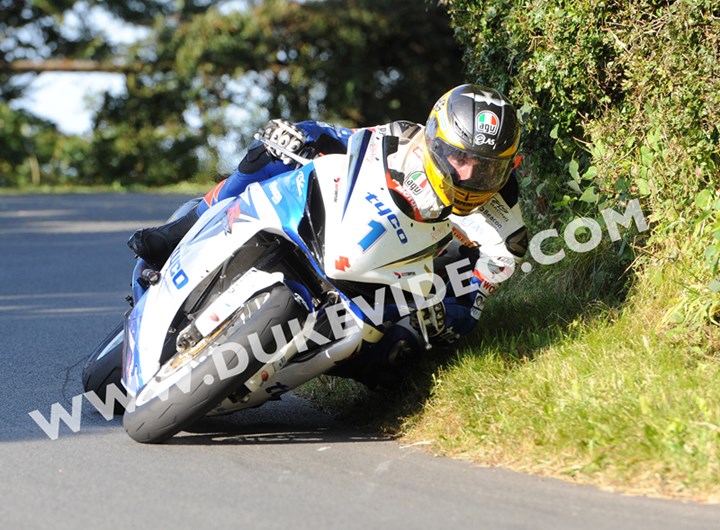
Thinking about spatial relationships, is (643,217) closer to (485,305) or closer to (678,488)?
(485,305)

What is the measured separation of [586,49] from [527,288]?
1.40 m

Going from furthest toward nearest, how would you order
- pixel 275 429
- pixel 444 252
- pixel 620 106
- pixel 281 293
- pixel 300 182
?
pixel 620 106 → pixel 444 252 → pixel 275 429 → pixel 300 182 → pixel 281 293

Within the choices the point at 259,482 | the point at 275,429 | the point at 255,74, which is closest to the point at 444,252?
the point at 275,429

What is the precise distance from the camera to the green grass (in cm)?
447

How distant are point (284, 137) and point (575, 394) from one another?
6.50 feet

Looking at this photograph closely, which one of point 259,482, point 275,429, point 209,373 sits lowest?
point 275,429

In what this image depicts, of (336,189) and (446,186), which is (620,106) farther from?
(336,189)

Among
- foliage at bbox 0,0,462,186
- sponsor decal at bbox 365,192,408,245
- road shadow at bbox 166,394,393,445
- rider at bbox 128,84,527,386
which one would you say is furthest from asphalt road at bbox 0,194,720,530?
foliage at bbox 0,0,462,186

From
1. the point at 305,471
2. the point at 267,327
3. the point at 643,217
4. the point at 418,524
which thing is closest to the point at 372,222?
the point at 267,327

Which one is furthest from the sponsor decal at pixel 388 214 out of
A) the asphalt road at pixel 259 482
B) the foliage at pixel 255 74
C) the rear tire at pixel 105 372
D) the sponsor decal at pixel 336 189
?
the foliage at pixel 255 74

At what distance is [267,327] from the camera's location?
5.02 metres

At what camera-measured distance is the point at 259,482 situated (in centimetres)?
469

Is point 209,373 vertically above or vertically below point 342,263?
below

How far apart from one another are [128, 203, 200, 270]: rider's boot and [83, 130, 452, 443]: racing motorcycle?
0.49 metres
